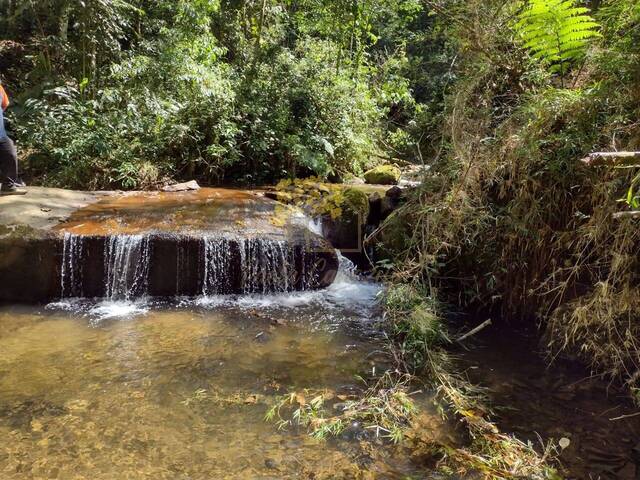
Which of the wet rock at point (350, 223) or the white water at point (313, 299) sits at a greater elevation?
the wet rock at point (350, 223)

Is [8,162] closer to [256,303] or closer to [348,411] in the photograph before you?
[256,303]

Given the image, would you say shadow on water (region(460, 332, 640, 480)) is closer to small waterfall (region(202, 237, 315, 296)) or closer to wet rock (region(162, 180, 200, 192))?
small waterfall (region(202, 237, 315, 296))

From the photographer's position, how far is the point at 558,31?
15.9 ft

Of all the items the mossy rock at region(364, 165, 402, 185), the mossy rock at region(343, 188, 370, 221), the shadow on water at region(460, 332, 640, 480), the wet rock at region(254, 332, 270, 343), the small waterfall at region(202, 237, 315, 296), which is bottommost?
the wet rock at region(254, 332, 270, 343)

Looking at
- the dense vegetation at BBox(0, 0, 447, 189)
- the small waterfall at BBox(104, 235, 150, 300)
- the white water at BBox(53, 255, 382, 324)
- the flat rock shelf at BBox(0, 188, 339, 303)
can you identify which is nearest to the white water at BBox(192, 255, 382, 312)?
the white water at BBox(53, 255, 382, 324)

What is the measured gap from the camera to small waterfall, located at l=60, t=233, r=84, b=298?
5918 millimetres

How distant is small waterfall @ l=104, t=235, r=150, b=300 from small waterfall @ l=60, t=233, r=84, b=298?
1.09 feet

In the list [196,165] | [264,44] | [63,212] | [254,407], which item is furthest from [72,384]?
[264,44]

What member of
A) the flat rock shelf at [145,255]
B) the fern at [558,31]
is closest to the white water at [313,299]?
the flat rock shelf at [145,255]

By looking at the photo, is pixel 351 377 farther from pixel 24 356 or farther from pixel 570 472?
pixel 24 356

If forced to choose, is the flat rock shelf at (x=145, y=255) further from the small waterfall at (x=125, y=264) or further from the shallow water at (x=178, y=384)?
the shallow water at (x=178, y=384)

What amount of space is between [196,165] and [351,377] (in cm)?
694

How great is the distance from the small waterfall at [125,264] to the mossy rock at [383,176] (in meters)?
5.72

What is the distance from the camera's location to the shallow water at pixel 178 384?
3033mm
